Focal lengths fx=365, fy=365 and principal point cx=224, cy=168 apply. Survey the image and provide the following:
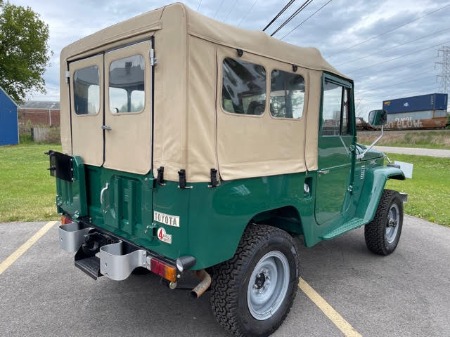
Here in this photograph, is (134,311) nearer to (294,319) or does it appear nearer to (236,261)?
(236,261)

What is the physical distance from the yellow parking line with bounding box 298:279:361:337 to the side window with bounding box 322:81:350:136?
1.65 meters

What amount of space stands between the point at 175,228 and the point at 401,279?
301cm

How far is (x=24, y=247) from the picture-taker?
4.94m

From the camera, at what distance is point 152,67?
8.62 feet

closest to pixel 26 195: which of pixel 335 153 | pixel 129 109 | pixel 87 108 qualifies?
pixel 87 108

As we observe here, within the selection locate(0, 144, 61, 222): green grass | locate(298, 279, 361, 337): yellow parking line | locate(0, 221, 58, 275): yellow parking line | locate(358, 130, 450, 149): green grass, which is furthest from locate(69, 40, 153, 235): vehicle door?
locate(358, 130, 450, 149): green grass

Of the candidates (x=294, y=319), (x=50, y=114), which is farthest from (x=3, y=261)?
(x=50, y=114)

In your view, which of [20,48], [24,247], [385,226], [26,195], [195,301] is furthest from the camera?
[20,48]

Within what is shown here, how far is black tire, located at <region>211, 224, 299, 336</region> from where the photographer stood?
2.78 meters

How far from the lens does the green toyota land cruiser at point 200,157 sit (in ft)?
8.25

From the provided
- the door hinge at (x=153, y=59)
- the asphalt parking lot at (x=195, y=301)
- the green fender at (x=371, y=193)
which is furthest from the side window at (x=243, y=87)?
the green fender at (x=371, y=193)

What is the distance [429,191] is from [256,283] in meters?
8.41

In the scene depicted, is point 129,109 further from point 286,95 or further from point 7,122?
point 7,122

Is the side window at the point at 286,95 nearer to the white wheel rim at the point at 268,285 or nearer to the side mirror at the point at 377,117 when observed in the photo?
the white wheel rim at the point at 268,285
